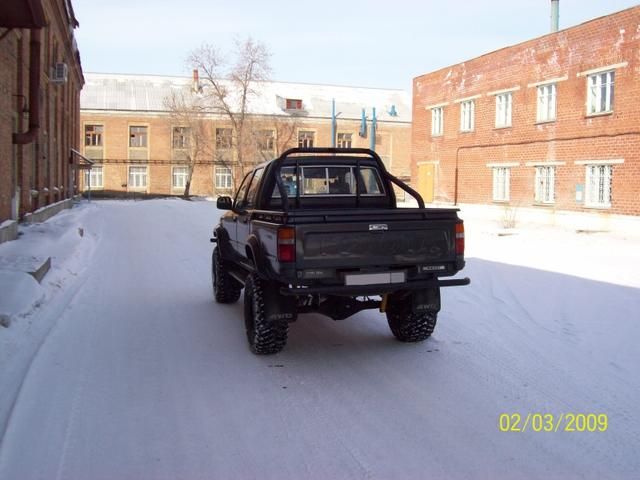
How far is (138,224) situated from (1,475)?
19530mm

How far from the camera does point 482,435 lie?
406 centimetres

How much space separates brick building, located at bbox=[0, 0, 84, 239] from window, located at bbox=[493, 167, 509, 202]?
16.7 m

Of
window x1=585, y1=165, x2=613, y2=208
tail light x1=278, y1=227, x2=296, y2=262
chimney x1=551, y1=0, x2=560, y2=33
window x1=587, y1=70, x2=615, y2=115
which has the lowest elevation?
tail light x1=278, y1=227, x2=296, y2=262

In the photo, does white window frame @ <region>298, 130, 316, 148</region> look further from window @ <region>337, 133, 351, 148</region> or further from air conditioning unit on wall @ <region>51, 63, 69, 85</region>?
air conditioning unit on wall @ <region>51, 63, 69, 85</region>

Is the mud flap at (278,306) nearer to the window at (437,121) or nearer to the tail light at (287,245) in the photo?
the tail light at (287,245)

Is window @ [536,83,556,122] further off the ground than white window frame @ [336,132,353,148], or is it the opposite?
white window frame @ [336,132,353,148]

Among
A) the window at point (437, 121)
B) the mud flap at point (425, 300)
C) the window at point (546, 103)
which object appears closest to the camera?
the mud flap at point (425, 300)

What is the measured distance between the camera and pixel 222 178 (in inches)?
2167

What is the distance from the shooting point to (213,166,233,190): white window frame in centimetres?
5469

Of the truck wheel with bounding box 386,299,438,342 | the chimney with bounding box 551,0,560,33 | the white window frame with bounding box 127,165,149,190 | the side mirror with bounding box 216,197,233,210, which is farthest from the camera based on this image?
→ the white window frame with bounding box 127,165,149,190

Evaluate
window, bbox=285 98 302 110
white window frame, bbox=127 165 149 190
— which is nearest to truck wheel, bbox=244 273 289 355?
white window frame, bbox=127 165 149 190

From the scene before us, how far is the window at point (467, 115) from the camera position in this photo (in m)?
27.3

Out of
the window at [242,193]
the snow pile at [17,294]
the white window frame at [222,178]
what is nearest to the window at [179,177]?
the white window frame at [222,178]

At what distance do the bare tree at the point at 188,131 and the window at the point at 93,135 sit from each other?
5.89m
